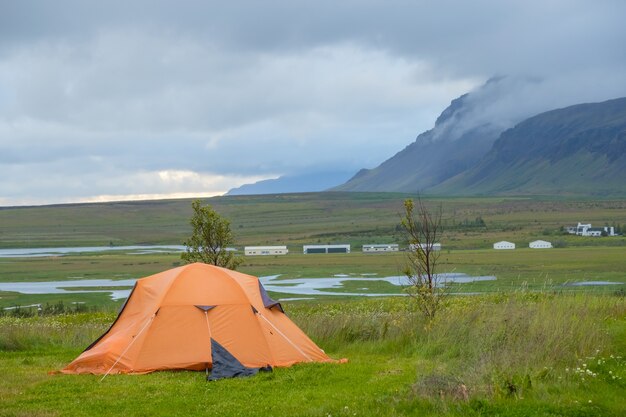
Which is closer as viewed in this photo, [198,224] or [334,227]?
[198,224]

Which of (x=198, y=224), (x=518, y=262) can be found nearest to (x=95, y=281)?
(x=518, y=262)

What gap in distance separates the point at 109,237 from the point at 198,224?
13712 cm

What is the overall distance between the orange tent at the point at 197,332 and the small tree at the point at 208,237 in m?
8.33

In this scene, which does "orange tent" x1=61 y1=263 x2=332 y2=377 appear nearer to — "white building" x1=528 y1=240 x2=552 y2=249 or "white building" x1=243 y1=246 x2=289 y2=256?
"white building" x1=528 y1=240 x2=552 y2=249

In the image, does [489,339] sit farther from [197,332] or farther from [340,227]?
[340,227]

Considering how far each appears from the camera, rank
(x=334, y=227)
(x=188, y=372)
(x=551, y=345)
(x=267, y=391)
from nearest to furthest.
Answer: (x=267, y=391) → (x=551, y=345) → (x=188, y=372) → (x=334, y=227)

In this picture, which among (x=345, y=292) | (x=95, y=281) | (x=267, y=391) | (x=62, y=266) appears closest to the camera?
(x=267, y=391)

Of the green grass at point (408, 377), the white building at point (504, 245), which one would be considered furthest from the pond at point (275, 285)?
the green grass at point (408, 377)

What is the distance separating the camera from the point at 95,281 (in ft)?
225

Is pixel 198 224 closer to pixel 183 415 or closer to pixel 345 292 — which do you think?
pixel 183 415

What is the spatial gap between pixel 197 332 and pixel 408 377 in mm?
4355

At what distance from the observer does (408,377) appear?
12.8m

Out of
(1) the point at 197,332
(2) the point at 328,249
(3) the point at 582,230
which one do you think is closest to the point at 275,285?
(2) the point at 328,249

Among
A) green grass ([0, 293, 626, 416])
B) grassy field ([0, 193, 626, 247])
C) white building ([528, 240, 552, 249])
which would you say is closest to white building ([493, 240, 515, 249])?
A: white building ([528, 240, 552, 249])
